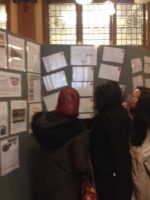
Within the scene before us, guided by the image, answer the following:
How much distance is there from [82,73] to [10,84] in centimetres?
92

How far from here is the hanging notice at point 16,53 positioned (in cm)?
239

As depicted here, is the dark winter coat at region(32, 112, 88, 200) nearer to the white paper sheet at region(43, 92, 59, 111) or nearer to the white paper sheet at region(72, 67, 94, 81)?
the white paper sheet at region(43, 92, 59, 111)

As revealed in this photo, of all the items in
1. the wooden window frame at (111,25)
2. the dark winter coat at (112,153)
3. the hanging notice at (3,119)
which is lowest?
the dark winter coat at (112,153)

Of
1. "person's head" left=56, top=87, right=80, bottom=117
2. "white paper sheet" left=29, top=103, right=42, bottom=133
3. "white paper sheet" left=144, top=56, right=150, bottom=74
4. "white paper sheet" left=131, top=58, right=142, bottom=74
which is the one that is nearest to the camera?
"person's head" left=56, top=87, right=80, bottom=117

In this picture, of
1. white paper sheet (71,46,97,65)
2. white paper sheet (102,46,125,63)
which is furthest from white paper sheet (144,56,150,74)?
white paper sheet (71,46,97,65)

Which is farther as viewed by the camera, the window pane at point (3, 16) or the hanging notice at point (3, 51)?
the window pane at point (3, 16)

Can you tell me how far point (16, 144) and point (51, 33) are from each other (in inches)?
182

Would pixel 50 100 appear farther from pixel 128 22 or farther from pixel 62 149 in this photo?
pixel 128 22

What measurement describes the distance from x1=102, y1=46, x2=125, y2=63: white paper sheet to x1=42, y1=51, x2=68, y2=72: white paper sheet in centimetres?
36

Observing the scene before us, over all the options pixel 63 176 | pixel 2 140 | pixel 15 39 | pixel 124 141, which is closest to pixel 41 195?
pixel 63 176

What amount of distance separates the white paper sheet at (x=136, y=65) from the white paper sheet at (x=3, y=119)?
1411 millimetres

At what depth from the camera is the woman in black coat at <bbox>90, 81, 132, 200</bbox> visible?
8.00 ft

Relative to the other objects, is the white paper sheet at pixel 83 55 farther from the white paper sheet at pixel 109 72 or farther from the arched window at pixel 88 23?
the arched window at pixel 88 23

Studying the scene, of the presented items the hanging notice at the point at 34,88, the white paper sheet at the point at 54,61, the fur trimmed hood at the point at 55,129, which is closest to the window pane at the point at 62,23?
the white paper sheet at the point at 54,61
